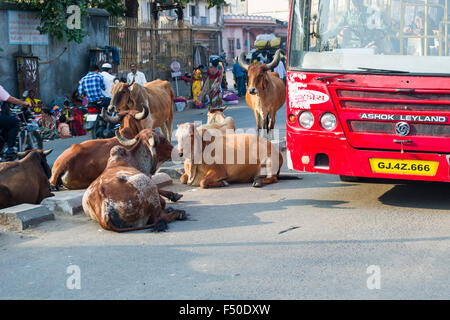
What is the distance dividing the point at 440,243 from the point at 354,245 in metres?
0.86

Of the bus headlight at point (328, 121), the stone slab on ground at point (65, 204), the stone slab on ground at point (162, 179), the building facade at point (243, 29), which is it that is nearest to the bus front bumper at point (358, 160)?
the bus headlight at point (328, 121)

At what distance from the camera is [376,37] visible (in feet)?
25.7

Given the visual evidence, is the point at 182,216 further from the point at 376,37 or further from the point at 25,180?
the point at 376,37

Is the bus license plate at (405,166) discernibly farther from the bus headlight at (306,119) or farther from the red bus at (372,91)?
the bus headlight at (306,119)

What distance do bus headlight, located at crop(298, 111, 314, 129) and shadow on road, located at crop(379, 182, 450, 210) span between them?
4.59 feet

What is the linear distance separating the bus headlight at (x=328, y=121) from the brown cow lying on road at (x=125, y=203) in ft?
6.78

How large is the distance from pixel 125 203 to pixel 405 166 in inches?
125

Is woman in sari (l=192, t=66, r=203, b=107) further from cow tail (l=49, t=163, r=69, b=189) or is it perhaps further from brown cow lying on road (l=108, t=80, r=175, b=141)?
cow tail (l=49, t=163, r=69, b=189)

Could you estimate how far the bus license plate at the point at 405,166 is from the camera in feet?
24.4

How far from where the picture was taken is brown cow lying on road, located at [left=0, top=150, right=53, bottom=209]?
7938 mm

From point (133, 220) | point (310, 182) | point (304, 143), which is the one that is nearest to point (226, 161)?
point (310, 182)

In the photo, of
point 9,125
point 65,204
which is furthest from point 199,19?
point 65,204

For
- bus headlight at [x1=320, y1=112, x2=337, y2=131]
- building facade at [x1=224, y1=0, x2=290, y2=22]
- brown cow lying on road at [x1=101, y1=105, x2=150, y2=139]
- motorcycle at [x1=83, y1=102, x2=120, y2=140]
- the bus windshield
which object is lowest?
motorcycle at [x1=83, y1=102, x2=120, y2=140]

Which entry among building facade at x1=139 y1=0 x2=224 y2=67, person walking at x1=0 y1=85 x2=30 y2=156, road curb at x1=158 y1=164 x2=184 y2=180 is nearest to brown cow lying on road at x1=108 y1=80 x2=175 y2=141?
person walking at x1=0 y1=85 x2=30 y2=156
